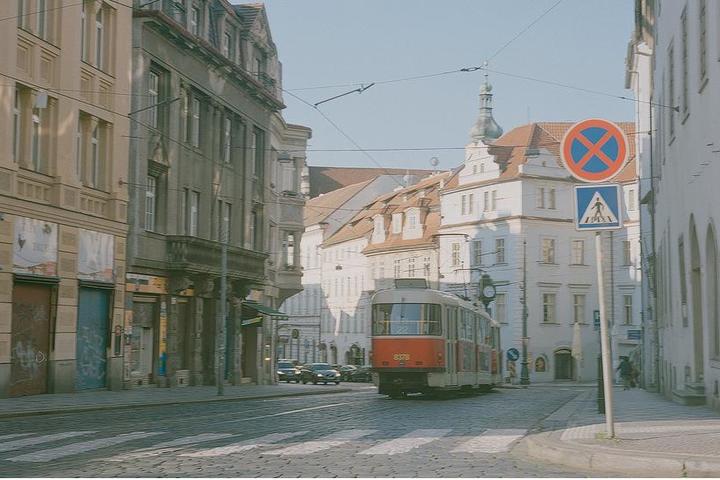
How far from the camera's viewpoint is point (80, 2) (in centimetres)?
3033

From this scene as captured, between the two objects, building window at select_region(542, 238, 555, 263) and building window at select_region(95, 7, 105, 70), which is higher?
building window at select_region(95, 7, 105, 70)

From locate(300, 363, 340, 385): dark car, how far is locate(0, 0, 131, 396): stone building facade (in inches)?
1363

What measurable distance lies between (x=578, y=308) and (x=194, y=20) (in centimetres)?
4892

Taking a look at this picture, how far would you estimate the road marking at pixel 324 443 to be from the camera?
13177 mm

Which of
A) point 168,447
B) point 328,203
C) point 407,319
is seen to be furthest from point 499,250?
point 168,447

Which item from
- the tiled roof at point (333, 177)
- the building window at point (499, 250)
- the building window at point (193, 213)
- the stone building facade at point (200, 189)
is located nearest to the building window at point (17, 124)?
the stone building facade at point (200, 189)

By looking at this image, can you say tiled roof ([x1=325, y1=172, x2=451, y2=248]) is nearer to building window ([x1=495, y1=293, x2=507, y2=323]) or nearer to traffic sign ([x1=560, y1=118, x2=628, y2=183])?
building window ([x1=495, y1=293, x2=507, y2=323])

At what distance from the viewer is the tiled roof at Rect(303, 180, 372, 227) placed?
358ft

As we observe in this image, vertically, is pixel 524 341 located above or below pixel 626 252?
below

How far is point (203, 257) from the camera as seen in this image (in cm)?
3881

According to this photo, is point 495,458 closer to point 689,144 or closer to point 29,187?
point 689,144

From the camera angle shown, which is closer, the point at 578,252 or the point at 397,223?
the point at 578,252

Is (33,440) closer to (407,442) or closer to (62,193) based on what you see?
(407,442)

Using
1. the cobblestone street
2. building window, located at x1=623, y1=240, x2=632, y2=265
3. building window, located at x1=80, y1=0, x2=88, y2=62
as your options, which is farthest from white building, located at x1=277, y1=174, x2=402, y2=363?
the cobblestone street
